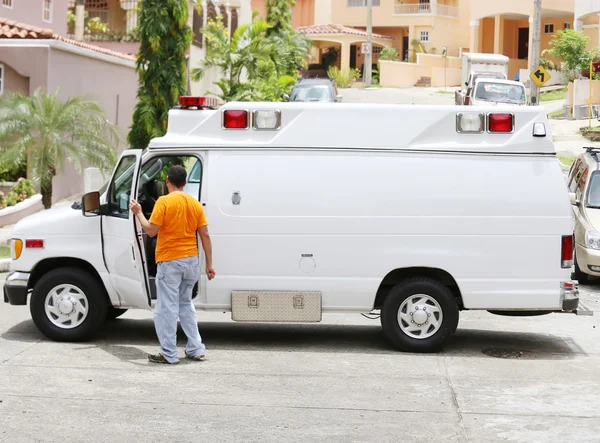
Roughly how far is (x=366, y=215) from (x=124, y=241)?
2.34 metres

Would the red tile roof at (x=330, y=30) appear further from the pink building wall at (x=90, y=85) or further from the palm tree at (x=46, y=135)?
the palm tree at (x=46, y=135)

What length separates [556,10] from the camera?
56.6 meters

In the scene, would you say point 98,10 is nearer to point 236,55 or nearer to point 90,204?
point 236,55

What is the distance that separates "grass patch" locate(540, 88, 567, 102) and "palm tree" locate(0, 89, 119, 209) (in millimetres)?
32740

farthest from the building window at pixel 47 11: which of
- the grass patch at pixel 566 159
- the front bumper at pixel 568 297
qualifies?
the front bumper at pixel 568 297

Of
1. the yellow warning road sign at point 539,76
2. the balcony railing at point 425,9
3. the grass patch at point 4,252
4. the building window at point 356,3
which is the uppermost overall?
the building window at point 356,3

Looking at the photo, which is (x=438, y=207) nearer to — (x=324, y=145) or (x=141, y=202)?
(x=324, y=145)

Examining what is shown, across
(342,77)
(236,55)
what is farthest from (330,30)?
(236,55)

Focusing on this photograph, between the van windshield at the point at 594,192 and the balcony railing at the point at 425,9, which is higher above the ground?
the balcony railing at the point at 425,9

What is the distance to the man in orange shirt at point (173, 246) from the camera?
31.1ft

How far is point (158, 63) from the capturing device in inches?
999

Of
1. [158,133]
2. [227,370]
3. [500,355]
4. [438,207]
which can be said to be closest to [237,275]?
[227,370]

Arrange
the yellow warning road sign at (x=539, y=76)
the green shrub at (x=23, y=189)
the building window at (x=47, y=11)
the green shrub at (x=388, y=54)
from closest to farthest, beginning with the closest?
the green shrub at (x=23, y=189)
the building window at (x=47, y=11)
the yellow warning road sign at (x=539, y=76)
the green shrub at (x=388, y=54)

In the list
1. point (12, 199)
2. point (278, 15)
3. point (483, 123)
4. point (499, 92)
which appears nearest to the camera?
point (483, 123)
